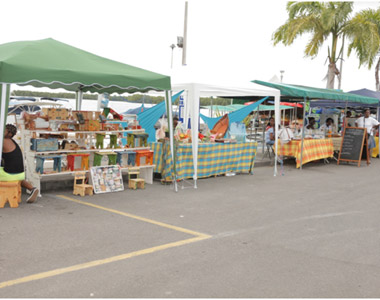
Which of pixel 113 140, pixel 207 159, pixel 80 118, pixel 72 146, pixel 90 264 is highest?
pixel 80 118

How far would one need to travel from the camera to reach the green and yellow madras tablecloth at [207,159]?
1051 cm

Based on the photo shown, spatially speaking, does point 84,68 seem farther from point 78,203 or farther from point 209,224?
point 209,224

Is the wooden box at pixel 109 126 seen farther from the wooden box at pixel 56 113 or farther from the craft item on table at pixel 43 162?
the craft item on table at pixel 43 162

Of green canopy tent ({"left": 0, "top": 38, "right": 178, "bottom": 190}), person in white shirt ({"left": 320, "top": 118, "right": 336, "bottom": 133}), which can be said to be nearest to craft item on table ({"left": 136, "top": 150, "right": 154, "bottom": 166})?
green canopy tent ({"left": 0, "top": 38, "right": 178, "bottom": 190})

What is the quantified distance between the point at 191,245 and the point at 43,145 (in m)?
4.31

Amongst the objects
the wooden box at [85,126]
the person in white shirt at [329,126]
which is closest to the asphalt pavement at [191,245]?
the wooden box at [85,126]

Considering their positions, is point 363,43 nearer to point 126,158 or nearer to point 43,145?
point 126,158

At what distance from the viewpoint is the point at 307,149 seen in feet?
47.9

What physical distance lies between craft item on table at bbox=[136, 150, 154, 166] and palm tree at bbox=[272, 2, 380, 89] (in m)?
20.3

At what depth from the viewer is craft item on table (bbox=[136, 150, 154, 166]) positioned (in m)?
10.1

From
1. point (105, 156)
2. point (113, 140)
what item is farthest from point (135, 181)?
point (113, 140)

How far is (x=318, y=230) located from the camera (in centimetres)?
670

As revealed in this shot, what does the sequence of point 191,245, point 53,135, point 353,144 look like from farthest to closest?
point 353,144 < point 53,135 < point 191,245

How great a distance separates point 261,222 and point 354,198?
332 centimetres
